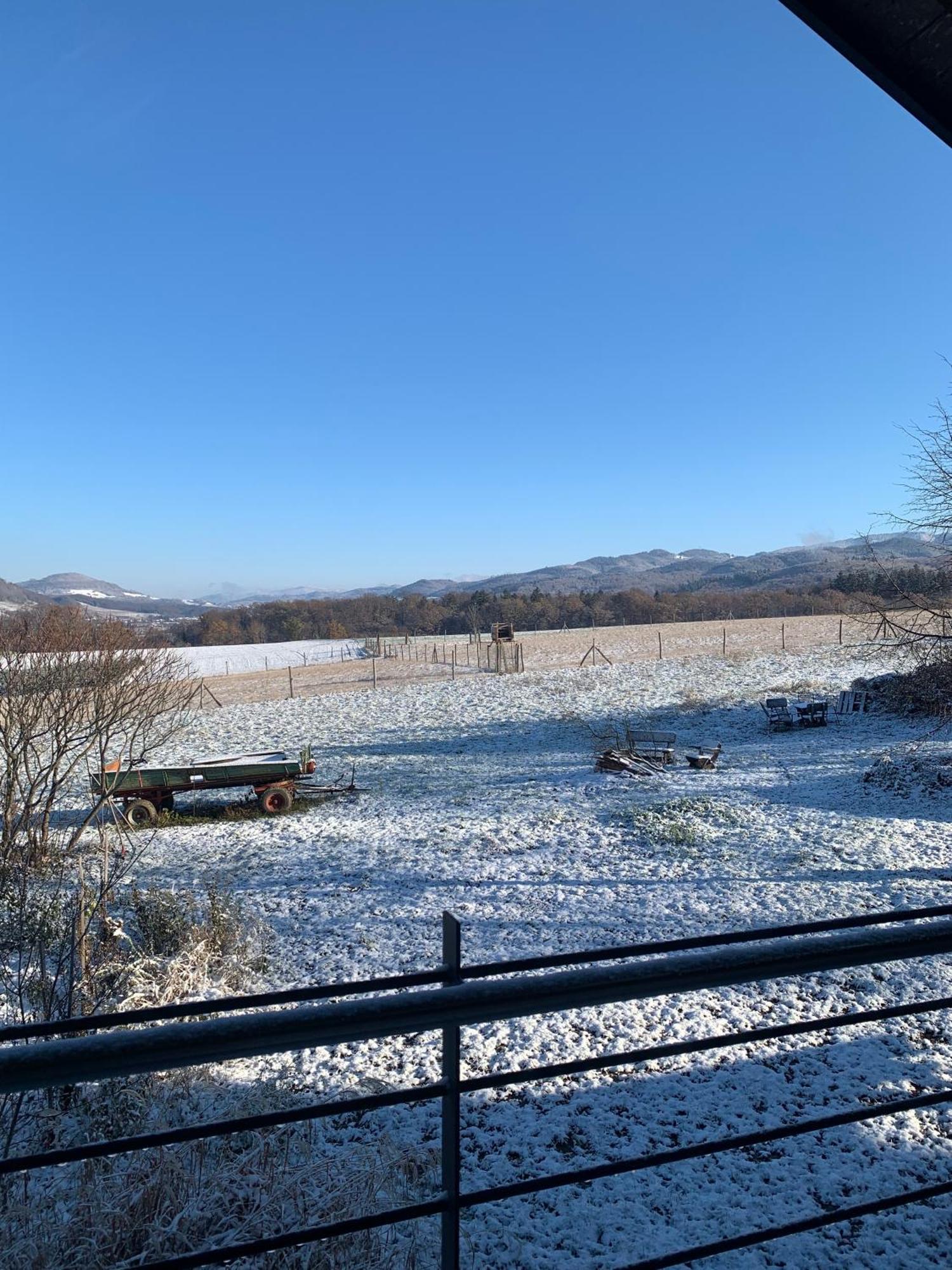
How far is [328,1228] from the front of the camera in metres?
1.46

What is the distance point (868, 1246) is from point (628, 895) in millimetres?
5776

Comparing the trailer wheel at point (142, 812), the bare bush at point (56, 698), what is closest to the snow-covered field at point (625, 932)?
the trailer wheel at point (142, 812)

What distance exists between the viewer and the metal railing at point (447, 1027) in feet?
3.63

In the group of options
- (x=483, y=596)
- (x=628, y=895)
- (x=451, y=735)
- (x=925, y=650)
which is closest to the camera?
(x=628, y=895)

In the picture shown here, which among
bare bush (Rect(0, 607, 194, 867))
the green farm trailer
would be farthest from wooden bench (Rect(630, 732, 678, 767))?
bare bush (Rect(0, 607, 194, 867))

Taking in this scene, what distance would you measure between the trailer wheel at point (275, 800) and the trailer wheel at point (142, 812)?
1.99 meters

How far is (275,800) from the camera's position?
49.5ft

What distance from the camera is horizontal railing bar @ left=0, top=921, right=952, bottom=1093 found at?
108 cm

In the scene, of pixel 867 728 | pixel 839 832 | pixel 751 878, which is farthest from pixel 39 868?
pixel 867 728

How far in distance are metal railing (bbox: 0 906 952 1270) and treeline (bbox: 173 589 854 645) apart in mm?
67071

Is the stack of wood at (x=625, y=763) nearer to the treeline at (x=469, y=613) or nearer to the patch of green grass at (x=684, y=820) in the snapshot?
the patch of green grass at (x=684, y=820)

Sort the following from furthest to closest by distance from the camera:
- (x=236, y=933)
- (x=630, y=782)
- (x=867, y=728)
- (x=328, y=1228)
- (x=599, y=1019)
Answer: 1. (x=867, y=728)
2. (x=630, y=782)
3. (x=236, y=933)
4. (x=599, y=1019)
5. (x=328, y=1228)

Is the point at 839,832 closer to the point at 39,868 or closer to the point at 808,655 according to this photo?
the point at 39,868

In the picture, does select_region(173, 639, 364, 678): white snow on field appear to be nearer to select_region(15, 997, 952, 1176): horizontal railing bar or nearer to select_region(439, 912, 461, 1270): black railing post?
select_region(15, 997, 952, 1176): horizontal railing bar
